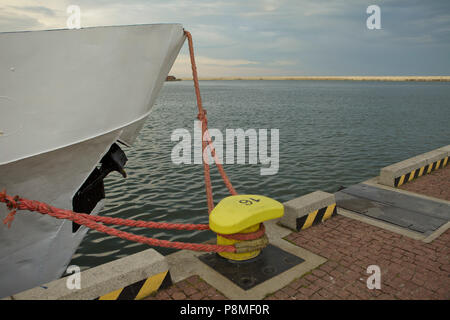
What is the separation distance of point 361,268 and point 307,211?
1382mm

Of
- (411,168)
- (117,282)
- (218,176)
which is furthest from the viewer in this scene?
(218,176)

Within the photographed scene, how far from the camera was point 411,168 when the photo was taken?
26.9ft

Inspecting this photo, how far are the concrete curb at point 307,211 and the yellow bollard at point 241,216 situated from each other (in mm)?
1087

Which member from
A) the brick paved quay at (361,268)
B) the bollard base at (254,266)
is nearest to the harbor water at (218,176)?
the bollard base at (254,266)

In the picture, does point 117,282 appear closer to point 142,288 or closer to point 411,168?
point 142,288

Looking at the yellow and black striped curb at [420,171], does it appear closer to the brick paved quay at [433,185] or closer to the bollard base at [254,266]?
the brick paved quay at [433,185]

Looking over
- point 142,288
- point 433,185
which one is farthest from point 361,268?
point 433,185

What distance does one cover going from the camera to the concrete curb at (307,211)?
5.44m

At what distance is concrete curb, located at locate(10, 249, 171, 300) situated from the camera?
10.8ft

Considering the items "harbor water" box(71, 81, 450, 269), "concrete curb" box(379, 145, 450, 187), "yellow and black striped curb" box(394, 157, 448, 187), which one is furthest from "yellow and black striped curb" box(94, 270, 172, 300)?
"yellow and black striped curb" box(394, 157, 448, 187)

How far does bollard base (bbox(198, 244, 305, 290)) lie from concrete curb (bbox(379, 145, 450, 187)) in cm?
443

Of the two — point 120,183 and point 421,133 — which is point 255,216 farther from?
point 421,133

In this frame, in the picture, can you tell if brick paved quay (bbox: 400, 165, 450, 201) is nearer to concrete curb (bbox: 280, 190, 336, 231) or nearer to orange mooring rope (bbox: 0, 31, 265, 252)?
concrete curb (bbox: 280, 190, 336, 231)

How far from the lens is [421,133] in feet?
71.5
